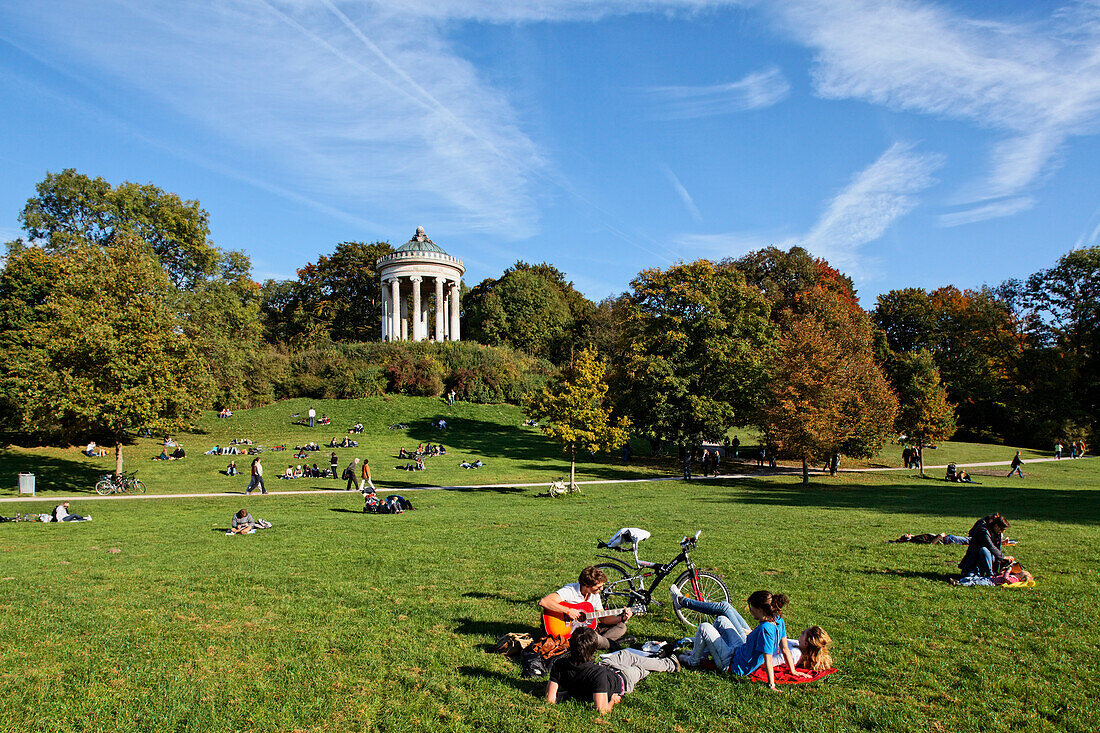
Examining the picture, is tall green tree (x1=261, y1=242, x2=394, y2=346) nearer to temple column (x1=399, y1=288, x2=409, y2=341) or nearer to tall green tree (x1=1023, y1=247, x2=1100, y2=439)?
temple column (x1=399, y1=288, x2=409, y2=341)

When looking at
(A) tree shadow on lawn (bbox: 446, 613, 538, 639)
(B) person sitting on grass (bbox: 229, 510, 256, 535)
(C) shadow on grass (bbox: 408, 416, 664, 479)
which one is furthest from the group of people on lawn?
(C) shadow on grass (bbox: 408, 416, 664, 479)

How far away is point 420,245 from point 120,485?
4049 centimetres

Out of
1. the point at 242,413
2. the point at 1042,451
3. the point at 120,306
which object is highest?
the point at 120,306

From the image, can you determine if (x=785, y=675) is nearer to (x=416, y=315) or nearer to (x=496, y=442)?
(x=496, y=442)

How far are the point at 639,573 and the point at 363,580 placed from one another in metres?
4.64

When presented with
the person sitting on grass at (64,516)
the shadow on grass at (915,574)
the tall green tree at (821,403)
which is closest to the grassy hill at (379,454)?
the person sitting on grass at (64,516)

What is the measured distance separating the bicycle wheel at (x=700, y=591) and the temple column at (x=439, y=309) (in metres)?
54.4

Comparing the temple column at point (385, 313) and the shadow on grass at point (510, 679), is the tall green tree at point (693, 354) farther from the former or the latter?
the temple column at point (385, 313)

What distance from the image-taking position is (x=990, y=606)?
879cm

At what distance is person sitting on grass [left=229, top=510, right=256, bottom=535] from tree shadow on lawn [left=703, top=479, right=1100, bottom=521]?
16102mm

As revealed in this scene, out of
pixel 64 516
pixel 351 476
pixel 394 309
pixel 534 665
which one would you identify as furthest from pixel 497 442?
pixel 534 665

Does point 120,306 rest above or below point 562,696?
above

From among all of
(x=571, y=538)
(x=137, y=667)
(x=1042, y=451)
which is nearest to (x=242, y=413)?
(x=571, y=538)

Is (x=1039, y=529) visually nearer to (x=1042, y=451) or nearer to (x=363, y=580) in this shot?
(x=363, y=580)
